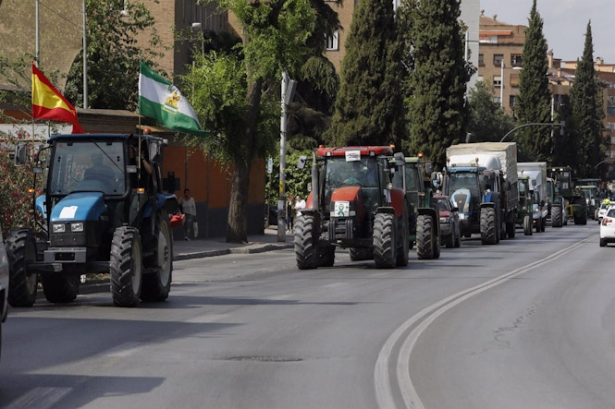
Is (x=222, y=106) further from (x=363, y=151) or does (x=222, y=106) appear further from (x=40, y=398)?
(x=40, y=398)

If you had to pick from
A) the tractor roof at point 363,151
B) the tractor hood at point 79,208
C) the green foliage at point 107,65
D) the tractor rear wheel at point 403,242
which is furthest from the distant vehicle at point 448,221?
the tractor hood at point 79,208

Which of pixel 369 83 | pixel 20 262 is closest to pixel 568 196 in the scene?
pixel 369 83

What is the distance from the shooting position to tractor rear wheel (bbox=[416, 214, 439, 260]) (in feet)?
106

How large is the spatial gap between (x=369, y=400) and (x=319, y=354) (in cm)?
298

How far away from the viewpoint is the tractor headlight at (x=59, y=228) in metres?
17.0

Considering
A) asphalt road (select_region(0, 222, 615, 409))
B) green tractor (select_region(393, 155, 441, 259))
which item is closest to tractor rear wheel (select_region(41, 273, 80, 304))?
asphalt road (select_region(0, 222, 615, 409))

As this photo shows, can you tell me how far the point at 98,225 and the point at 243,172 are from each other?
22.8m

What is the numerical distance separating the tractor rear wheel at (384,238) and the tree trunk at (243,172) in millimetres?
12910

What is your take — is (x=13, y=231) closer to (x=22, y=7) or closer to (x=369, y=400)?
(x=369, y=400)

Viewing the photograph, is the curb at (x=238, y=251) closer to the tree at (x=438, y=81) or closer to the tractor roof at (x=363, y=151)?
the tractor roof at (x=363, y=151)

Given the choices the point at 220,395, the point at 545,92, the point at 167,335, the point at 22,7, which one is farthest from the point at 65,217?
the point at 545,92

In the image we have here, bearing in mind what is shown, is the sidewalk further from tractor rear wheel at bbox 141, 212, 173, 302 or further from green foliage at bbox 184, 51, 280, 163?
tractor rear wheel at bbox 141, 212, 173, 302

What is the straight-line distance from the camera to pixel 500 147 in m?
50.8

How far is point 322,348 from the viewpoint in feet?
43.8
